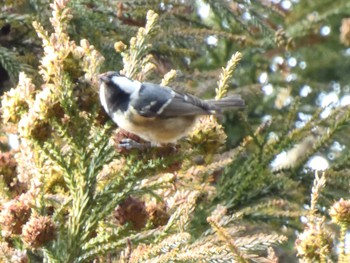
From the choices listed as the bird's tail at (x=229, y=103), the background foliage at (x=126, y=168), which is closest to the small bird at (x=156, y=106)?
the bird's tail at (x=229, y=103)

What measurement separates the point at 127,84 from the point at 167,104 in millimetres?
349

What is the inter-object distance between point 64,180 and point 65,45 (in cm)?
37

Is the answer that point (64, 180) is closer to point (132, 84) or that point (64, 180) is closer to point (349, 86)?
point (132, 84)

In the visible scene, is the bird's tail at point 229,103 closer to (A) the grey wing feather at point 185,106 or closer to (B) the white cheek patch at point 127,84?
(A) the grey wing feather at point 185,106

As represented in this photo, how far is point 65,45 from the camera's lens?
1.89 m

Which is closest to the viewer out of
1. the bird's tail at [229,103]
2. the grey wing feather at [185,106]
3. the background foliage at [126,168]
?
the background foliage at [126,168]

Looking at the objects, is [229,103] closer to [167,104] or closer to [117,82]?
[167,104]

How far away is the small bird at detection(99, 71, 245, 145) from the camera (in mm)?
2340

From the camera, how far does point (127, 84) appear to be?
2.37 metres

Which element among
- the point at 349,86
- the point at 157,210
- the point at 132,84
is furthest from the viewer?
the point at 349,86

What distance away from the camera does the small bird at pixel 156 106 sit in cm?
234

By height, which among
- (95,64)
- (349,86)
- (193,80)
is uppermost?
(349,86)

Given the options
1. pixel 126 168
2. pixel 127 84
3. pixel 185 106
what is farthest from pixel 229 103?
pixel 126 168

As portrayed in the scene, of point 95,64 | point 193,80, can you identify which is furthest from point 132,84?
point 193,80
